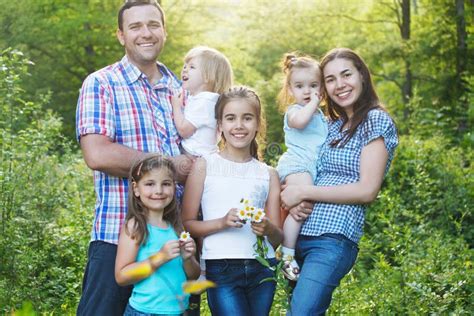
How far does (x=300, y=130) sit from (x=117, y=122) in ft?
3.24

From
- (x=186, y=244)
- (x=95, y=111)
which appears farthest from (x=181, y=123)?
(x=186, y=244)

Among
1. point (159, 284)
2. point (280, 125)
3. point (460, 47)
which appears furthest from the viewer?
point (280, 125)

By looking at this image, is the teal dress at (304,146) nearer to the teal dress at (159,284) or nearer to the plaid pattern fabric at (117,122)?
the plaid pattern fabric at (117,122)

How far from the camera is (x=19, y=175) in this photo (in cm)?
648

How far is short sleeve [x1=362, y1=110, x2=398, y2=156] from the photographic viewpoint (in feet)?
12.4

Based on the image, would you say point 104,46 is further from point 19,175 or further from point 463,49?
point 19,175

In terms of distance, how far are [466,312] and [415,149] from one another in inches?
165

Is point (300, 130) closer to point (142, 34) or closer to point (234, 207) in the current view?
point (234, 207)

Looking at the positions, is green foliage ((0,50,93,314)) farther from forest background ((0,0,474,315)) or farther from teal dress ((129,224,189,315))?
teal dress ((129,224,189,315))

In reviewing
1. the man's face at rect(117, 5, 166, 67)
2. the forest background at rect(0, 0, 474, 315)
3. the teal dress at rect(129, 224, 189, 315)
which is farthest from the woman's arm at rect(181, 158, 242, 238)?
the forest background at rect(0, 0, 474, 315)

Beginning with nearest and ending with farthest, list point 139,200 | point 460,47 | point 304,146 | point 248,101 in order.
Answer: point 139,200 < point 248,101 < point 304,146 < point 460,47

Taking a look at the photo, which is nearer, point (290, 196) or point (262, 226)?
point (262, 226)

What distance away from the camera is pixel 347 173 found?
3.86 metres

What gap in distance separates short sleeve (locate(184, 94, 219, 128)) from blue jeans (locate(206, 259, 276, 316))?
0.76m
